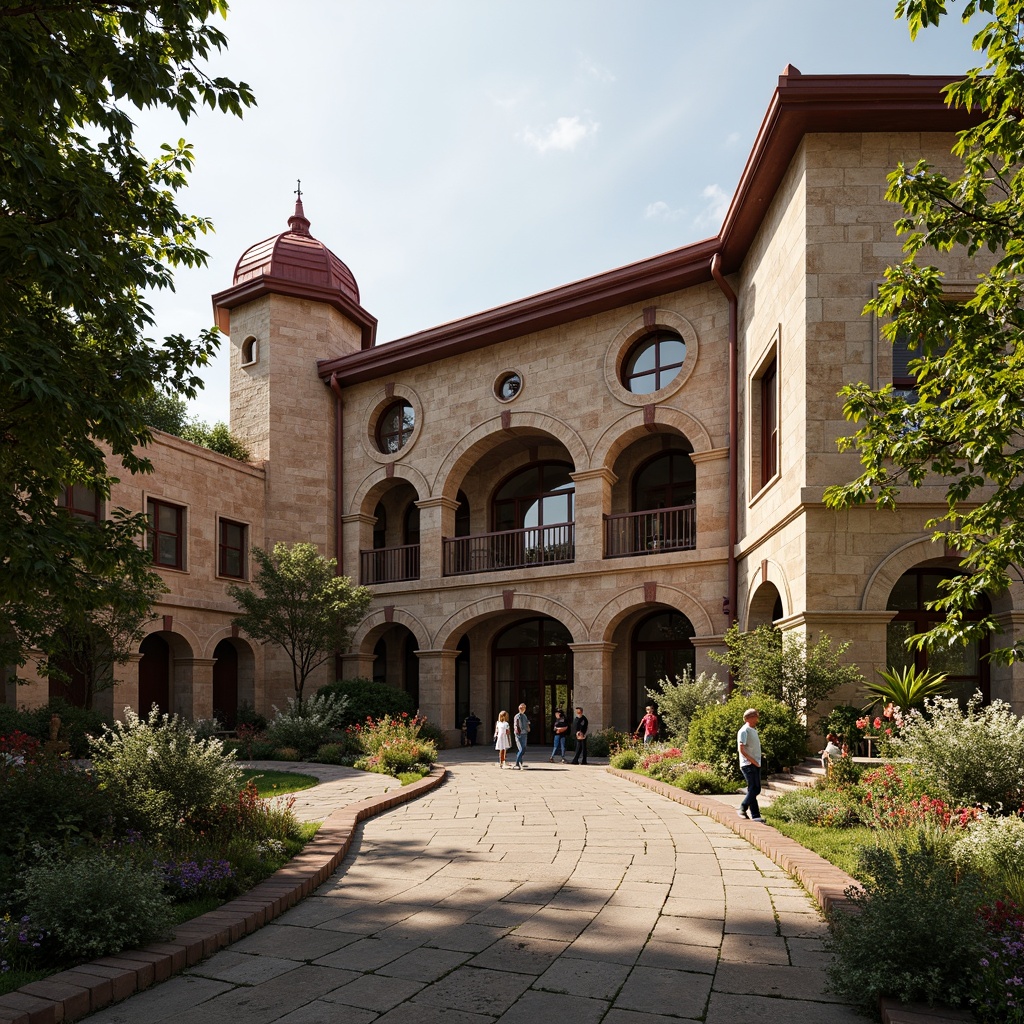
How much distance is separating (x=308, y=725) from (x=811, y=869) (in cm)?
1261

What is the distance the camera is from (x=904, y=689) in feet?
38.2

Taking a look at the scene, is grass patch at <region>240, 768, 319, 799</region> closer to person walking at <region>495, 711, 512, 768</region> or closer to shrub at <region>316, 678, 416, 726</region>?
shrub at <region>316, 678, 416, 726</region>

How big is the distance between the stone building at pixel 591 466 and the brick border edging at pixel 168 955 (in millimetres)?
8239

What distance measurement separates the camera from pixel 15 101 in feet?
18.9

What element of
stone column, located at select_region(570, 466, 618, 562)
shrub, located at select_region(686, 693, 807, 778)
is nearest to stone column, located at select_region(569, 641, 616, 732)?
stone column, located at select_region(570, 466, 618, 562)

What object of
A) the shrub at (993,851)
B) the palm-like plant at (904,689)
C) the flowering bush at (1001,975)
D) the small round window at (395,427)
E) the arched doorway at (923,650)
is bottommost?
the shrub at (993,851)

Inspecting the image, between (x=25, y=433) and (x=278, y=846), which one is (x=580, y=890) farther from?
(x=25, y=433)

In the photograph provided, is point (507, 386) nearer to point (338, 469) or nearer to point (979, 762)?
point (338, 469)

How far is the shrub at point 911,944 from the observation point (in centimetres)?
419

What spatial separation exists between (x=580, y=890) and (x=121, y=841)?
367 centimetres

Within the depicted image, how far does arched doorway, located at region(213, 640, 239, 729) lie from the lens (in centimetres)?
2269

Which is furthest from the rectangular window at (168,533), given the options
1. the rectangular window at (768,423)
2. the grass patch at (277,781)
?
the rectangular window at (768,423)

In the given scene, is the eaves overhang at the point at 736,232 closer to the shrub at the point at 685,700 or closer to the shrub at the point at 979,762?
the shrub at the point at 685,700

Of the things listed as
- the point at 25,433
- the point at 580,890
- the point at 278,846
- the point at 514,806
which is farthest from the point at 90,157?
the point at 514,806
